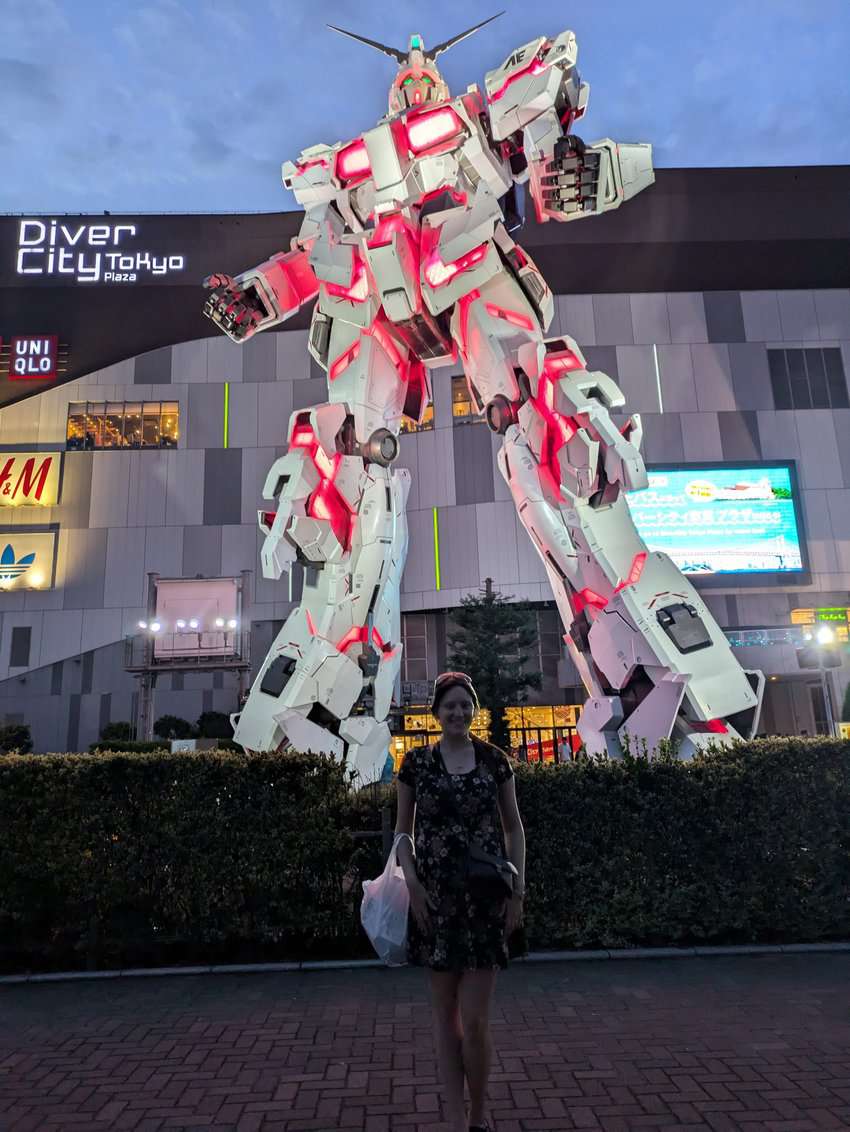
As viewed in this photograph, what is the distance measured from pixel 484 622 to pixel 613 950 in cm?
1877

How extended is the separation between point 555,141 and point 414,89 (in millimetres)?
1889

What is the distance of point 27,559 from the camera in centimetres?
2914

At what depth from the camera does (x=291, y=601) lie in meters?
28.9

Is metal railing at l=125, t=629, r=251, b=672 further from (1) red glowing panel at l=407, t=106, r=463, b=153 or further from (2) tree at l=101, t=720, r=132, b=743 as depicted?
(1) red glowing panel at l=407, t=106, r=463, b=153

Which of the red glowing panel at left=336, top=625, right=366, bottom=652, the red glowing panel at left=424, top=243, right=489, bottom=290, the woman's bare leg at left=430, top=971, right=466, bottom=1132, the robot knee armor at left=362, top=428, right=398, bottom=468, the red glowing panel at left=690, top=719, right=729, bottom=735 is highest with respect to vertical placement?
the red glowing panel at left=424, top=243, right=489, bottom=290

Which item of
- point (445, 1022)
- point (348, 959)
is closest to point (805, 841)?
point (348, 959)

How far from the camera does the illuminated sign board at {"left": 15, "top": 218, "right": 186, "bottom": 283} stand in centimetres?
3091

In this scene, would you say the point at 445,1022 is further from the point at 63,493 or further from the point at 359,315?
the point at 63,493

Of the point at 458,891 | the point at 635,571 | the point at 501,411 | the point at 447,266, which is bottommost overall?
the point at 458,891

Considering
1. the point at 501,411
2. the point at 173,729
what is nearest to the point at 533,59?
the point at 501,411

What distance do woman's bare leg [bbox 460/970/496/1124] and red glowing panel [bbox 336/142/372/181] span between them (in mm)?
7600

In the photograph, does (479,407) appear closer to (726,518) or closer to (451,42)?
(451,42)

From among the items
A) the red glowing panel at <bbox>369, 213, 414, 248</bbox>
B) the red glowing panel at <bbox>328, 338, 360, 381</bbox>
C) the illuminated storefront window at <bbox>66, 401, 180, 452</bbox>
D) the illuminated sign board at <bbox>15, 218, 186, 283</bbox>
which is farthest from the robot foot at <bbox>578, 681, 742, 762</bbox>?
the illuminated sign board at <bbox>15, 218, 186, 283</bbox>

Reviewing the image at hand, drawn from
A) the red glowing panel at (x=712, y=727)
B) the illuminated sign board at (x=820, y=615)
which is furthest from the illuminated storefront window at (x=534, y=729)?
the red glowing panel at (x=712, y=727)
